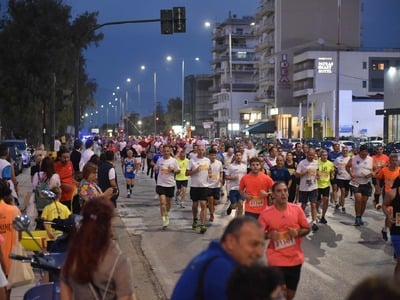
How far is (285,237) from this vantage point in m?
6.57

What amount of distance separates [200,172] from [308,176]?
2.38 metres

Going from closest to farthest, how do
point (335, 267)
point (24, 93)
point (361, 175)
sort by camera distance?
point (335, 267) → point (361, 175) → point (24, 93)

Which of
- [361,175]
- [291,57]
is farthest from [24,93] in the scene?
[291,57]

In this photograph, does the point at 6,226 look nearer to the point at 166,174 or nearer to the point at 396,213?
the point at 396,213

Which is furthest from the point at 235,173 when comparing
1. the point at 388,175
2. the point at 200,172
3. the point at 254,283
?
the point at 254,283

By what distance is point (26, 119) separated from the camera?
4384 centimetres

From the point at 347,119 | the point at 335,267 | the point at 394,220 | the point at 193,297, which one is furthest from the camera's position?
the point at 347,119

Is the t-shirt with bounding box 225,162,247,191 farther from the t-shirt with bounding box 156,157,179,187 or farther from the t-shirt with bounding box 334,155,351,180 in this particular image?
the t-shirt with bounding box 334,155,351,180

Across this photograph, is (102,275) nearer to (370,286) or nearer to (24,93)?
(370,286)

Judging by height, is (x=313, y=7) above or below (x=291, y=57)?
above

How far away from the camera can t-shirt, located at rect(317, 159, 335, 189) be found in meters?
15.5

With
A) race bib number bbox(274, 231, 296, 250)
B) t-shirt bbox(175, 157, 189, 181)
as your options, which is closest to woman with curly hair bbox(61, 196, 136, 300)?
race bib number bbox(274, 231, 296, 250)

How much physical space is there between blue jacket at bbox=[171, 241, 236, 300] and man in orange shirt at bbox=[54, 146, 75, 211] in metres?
8.45

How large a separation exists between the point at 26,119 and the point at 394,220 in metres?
38.2
